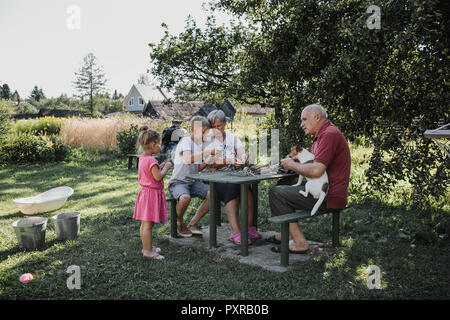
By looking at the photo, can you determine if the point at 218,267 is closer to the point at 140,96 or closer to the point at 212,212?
the point at 212,212

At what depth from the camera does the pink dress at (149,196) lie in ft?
12.4

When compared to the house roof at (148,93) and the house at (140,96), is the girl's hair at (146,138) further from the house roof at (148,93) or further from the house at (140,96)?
the house roof at (148,93)

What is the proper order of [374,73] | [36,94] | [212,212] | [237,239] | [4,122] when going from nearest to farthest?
1. [212,212]
2. [237,239]
3. [374,73]
4. [4,122]
5. [36,94]

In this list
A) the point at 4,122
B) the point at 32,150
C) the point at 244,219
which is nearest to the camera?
the point at 244,219

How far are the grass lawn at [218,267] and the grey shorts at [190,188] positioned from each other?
639 mm

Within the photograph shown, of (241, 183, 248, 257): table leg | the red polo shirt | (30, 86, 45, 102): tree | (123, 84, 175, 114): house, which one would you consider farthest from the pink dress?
(30, 86, 45, 102): tree

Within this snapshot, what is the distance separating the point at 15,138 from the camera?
1252 centimetres

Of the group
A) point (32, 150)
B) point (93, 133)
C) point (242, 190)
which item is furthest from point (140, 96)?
point (242, 190)

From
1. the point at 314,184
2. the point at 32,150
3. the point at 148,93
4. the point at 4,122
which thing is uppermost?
the point at 148,93

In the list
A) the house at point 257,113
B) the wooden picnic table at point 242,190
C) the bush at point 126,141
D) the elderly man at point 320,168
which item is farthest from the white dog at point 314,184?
the bush at point 126,141

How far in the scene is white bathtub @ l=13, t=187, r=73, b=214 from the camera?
5.53m

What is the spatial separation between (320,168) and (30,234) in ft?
10.6

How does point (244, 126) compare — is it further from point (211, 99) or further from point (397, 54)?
point (397, 54)

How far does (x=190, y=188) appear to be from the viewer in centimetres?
450
